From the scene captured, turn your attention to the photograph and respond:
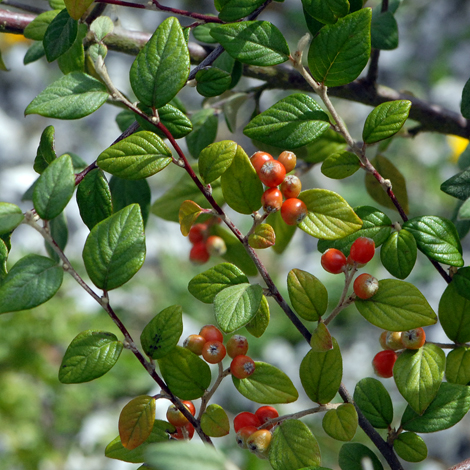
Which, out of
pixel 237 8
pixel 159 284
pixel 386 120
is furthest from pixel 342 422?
pixel 159 284

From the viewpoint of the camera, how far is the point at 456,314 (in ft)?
1.47

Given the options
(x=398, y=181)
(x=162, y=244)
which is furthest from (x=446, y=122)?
(x=162, y=244)

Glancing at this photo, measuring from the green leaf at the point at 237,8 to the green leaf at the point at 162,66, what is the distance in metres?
0.06

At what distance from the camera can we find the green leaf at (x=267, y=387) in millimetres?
421

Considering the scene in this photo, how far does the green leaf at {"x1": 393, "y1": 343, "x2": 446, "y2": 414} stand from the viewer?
41cm

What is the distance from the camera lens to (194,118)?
68 centimetres

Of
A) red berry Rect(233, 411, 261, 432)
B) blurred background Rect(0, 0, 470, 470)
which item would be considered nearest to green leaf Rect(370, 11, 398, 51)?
blurred background Rect(0, 0, 470, 470)

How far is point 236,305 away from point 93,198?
164mm

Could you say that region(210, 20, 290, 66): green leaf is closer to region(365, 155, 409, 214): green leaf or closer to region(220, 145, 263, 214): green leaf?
region(220, 145, 263, 214): green leaf

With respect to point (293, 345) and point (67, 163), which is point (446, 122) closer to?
point (67, 163)

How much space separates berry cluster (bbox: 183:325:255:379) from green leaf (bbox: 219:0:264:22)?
26 cm

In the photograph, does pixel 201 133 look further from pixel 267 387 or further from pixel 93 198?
pixel 267 387

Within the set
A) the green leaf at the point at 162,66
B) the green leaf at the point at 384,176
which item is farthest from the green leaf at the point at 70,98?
the green leaf at the point at 384,176

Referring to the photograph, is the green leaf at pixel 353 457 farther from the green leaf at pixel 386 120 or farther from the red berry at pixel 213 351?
the green leaf at pixel 386 120
